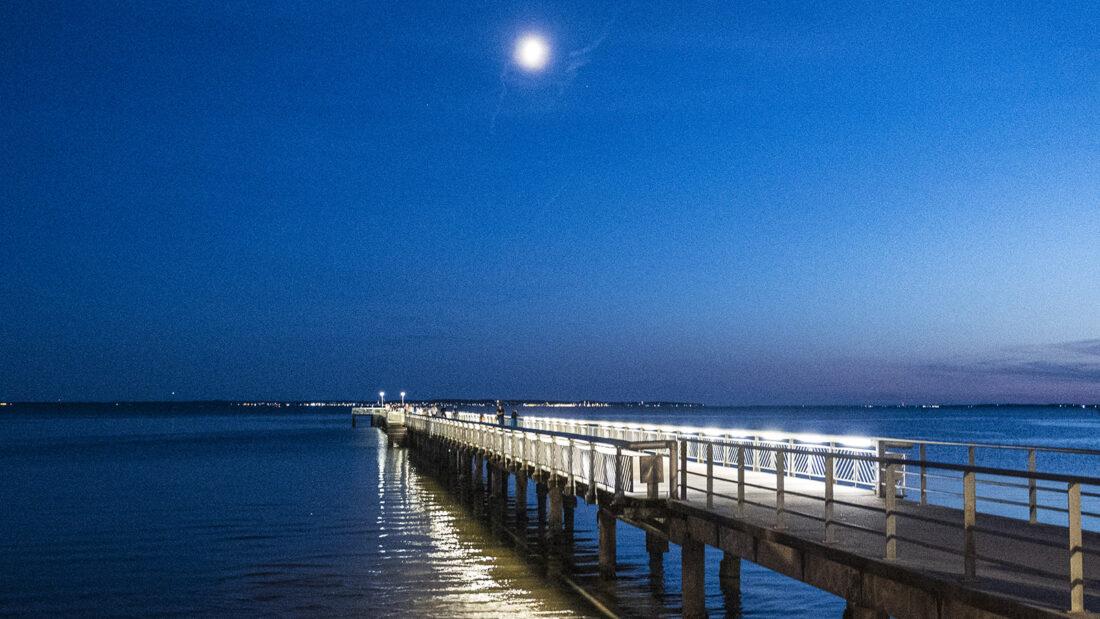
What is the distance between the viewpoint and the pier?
9.67 m

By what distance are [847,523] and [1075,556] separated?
4.92 m

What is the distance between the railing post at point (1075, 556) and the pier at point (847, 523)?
1 centimetres

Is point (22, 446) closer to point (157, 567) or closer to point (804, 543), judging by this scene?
point (157, 567)

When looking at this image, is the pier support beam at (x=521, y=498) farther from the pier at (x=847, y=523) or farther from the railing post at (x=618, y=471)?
the railing post at (x=618, y=471)

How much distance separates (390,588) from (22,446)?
76340 millimetres

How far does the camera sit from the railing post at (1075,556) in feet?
27.8

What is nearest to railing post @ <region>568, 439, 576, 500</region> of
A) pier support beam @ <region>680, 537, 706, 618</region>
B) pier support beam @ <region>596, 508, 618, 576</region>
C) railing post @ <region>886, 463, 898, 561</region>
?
pier support beam @ <region>596, 508, 618, 576</region>

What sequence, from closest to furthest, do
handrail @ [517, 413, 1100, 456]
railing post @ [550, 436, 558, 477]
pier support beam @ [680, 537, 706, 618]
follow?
handrail @ [517, 413, 1100, 456], pier support beam @ [680, 537, 706, 618], railing post @ [550, 436, 558, 477]

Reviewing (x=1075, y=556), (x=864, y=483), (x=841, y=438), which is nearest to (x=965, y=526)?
(x=1075, y=556)

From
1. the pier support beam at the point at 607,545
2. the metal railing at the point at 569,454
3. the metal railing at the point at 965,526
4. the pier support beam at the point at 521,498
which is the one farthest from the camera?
the pier support beam at the point at 521,498

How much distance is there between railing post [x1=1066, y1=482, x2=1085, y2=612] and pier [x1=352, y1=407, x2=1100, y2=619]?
1cm

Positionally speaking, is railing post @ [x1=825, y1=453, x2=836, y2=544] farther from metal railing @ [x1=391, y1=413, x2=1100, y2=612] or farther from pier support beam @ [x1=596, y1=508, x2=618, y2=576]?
pier support beam @ [x1=596, y1=508, x2=618, y2=576]

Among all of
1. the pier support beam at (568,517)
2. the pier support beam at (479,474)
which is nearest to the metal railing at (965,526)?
the pier support beam at (568,517)

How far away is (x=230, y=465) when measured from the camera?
60406 millimetres
